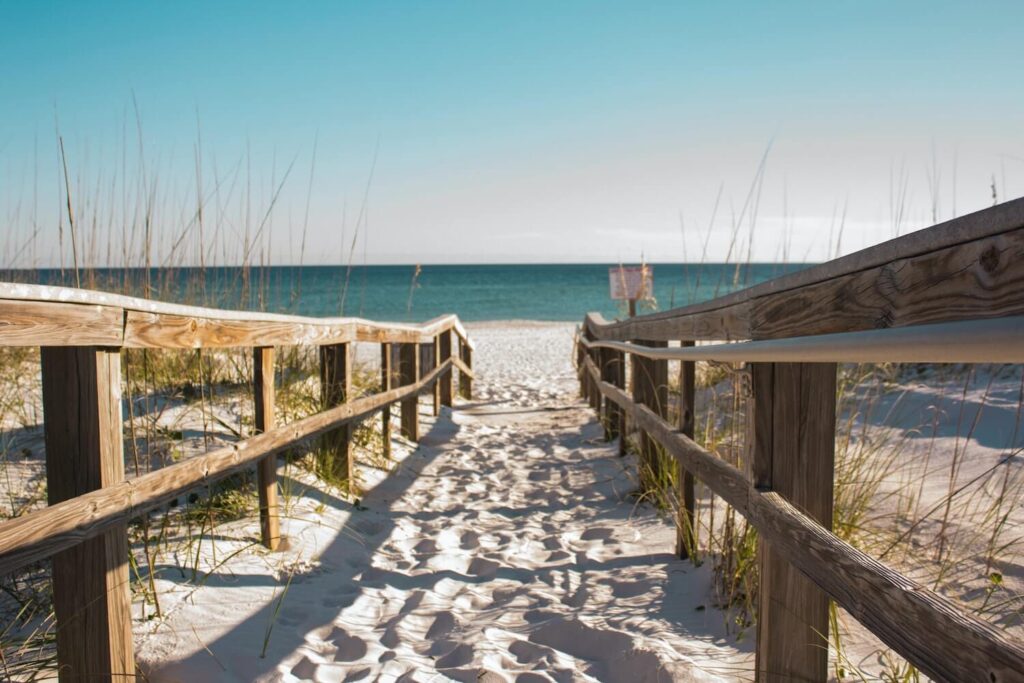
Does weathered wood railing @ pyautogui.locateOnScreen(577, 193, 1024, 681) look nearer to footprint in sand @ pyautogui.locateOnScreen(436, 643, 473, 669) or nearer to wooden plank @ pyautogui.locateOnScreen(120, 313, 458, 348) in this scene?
footprint in sand @ pyautogui.locateOnScreen(436, 643, 473, 669)

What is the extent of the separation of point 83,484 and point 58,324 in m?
0.42

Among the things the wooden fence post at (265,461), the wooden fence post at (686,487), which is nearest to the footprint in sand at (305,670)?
the wooden fence post at (265,461)

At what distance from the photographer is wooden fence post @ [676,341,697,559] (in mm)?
2938

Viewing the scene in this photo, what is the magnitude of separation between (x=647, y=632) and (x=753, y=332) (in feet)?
3.51

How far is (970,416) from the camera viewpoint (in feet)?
13.7

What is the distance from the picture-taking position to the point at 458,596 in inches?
111

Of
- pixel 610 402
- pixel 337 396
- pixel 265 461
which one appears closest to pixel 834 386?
pixel 265 461

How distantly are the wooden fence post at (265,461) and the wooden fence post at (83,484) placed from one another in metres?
1.16

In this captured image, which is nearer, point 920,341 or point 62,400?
point 920,341

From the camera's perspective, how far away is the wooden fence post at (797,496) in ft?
5.67

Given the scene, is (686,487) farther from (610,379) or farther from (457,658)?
(610,379)

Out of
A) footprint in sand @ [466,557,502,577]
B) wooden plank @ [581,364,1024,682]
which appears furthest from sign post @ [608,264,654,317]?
wooden plank @ [581,364,1024,682]

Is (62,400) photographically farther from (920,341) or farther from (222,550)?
(920,341)

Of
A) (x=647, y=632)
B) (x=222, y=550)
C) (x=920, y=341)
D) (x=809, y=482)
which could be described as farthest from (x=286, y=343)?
(x=920, y=341)
